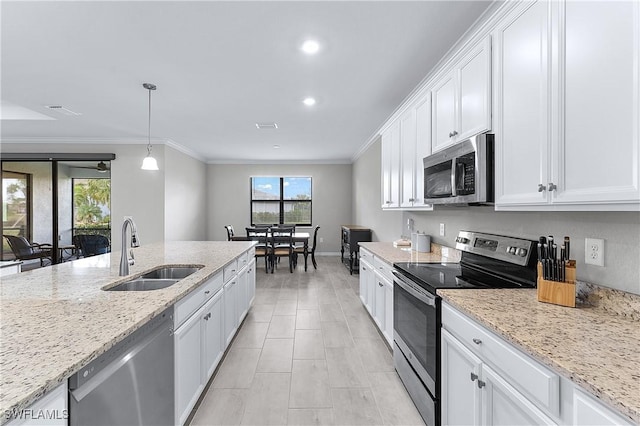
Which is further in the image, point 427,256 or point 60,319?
point 427,256

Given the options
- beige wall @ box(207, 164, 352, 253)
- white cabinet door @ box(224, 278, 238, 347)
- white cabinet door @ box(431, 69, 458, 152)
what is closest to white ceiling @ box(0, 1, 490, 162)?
white cabinet door @ box(431, 69, 458, 152)

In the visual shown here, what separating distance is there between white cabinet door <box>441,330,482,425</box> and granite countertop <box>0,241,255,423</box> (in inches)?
54.5

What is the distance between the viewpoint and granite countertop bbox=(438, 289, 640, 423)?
76 cm

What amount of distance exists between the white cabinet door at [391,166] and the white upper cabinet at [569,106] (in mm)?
1698

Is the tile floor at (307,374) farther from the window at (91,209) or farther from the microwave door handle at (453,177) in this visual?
the window at (91,209)

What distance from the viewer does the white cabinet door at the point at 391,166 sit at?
334 centimetres

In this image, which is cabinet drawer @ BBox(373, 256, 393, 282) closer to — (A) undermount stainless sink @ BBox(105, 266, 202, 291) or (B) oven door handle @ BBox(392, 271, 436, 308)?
(B) oven door handle @ BBox(392, 271, 436, 308)

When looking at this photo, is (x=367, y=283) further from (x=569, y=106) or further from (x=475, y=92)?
(x=569, y=106)

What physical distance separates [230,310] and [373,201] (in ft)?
12.4

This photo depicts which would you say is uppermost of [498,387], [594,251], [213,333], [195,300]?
[594,251]

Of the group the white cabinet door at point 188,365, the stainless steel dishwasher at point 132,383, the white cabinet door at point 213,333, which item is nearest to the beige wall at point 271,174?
the white cabinet door at point 213,333

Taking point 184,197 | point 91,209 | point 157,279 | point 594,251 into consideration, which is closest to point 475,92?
point 594,251

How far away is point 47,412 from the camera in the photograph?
81cm

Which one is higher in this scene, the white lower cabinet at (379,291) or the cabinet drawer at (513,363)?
the cabinet drawer at (513,363)
